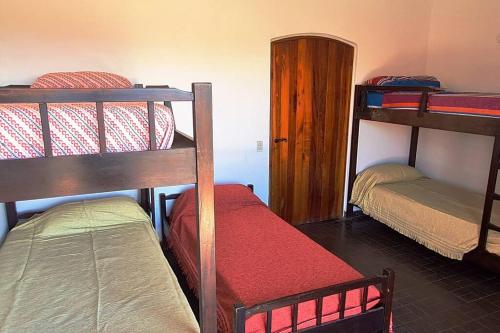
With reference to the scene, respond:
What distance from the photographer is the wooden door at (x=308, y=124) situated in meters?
3.67

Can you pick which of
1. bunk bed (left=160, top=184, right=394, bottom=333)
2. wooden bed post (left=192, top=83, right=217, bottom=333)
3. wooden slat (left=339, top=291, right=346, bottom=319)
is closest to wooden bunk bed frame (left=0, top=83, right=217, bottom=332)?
wooden bed post (left=192, top=83, right=217, bottom=333)

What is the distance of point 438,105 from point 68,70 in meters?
3.05

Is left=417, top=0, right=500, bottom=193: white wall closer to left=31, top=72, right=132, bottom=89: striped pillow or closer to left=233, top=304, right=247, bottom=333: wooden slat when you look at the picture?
left=233, top=304, right=247, bottom=333: wooden slat

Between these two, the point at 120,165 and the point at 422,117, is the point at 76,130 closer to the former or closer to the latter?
the point at 120,165

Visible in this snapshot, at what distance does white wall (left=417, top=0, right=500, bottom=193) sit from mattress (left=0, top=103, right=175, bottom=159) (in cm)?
365

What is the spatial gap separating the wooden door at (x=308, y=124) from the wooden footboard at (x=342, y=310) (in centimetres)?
202

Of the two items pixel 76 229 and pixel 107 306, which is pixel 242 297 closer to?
pixel 107 306

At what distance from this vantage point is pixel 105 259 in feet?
7.55

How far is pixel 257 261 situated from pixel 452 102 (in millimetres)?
2054

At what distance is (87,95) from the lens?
3.78 feet

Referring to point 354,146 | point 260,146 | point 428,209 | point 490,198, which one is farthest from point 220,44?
point 490,198

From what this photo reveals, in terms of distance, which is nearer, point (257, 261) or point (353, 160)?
point (257, 261)

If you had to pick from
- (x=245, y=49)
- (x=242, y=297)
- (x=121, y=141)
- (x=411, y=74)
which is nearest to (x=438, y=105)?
(x=411, y=74)

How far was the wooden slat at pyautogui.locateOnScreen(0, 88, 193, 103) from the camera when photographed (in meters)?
1.09
